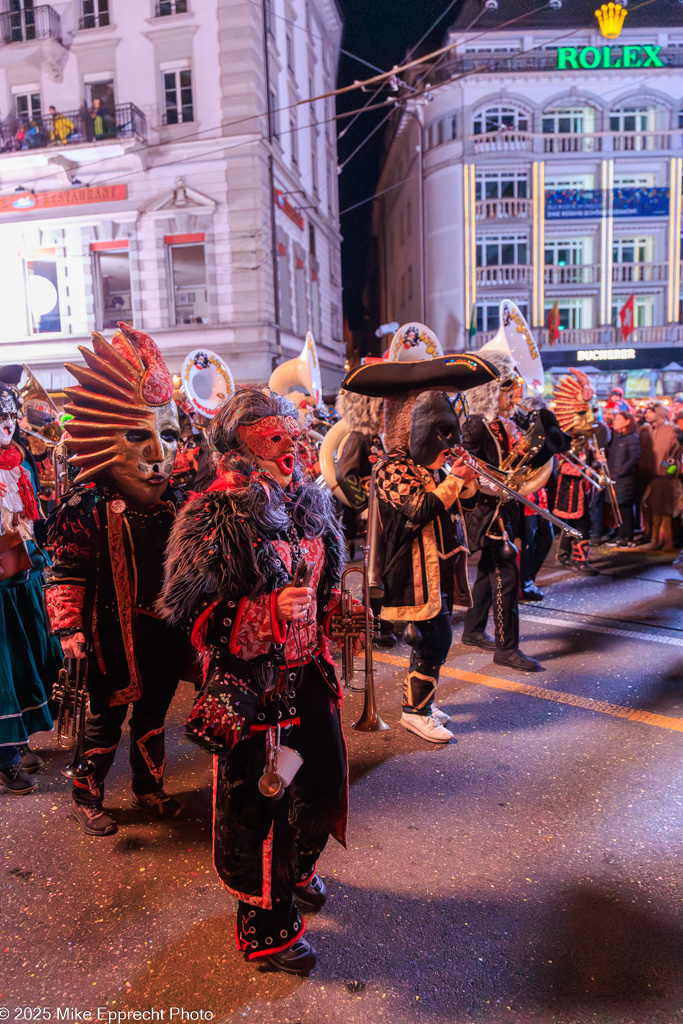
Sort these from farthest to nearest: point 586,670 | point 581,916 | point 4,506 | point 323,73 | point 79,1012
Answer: point 323,73
point 586,670
point 4,506
point 581,916
point 79,1012

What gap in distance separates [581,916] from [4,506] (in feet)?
10.1

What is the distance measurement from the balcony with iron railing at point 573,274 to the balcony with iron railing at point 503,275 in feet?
3.45

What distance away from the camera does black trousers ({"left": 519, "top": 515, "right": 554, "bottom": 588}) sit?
571 cm

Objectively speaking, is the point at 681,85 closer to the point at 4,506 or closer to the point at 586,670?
the point at 586,670

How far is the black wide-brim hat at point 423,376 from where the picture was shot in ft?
10.7

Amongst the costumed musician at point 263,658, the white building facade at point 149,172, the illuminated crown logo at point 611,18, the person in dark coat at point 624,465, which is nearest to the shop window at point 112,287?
the white building facade at point 149,172

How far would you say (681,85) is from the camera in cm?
2662

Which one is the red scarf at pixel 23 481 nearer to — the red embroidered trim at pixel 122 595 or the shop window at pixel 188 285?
the red embroidered trim at pixel 122 595

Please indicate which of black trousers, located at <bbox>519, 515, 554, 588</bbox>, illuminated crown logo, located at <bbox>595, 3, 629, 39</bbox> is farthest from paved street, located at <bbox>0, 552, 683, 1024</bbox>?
illuminated crown logo, located at <bbox>595, 3, 629, 39</bbox>

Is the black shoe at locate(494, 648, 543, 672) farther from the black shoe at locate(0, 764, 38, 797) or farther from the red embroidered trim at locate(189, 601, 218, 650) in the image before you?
the red embroidered trim at locate(189, 601, 218, 650)

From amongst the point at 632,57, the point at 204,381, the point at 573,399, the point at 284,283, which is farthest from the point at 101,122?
the point at 632,57

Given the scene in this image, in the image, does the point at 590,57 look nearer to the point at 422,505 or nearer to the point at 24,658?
the point at 422,505

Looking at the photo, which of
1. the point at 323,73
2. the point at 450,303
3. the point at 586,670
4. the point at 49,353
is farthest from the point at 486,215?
the point at 586,670

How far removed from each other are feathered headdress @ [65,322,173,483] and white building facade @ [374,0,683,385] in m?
25.8
